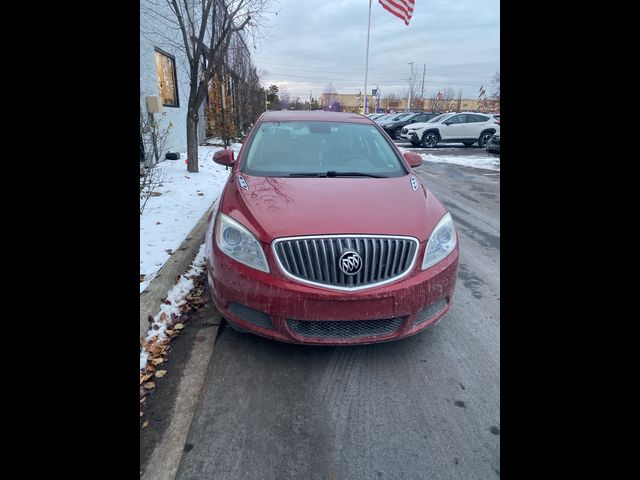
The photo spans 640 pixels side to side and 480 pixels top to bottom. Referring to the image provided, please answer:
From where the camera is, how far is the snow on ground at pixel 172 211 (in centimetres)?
346

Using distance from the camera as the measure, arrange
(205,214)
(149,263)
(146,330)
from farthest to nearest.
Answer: (205,214), (149,263), (146,330)

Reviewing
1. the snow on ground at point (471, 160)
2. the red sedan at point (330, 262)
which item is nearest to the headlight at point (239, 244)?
the red sedan at point (330, 262)

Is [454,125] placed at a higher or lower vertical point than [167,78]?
lower

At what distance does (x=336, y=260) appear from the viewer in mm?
2057

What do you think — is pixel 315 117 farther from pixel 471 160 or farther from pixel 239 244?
pixel 471 160

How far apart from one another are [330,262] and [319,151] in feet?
5.64

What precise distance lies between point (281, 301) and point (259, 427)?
2.18ft

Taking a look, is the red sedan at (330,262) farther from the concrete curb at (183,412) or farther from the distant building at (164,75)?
the distant building at (164,75)

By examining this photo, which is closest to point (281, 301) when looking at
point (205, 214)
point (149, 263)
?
point (149, 263)

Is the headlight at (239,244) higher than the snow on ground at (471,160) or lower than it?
lower

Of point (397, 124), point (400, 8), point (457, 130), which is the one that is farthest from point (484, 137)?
point (400, 8)

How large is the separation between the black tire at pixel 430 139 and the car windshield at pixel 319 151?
15.1 meters
